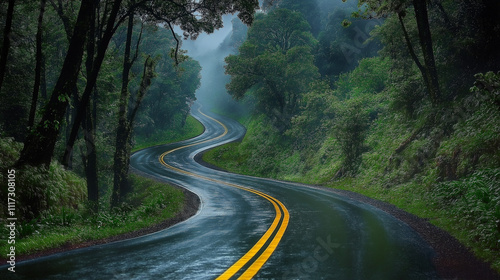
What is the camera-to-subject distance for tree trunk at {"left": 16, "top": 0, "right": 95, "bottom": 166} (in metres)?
9.90

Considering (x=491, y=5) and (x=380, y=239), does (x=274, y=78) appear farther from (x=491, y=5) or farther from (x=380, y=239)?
(x=380, y=239)

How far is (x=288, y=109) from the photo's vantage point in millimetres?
38438

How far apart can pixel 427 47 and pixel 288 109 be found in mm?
22625

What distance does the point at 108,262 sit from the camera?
519cm

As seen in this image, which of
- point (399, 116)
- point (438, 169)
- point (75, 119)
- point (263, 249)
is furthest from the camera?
point (399, 116)

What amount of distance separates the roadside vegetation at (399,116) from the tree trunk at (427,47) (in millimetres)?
54

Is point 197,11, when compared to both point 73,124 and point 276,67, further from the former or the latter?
point 276,67

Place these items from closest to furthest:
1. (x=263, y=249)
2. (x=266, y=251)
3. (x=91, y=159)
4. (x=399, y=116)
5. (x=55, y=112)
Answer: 1. (x=266, y=251)
2. (x=263, y=249)
3. (x=55, y=112)
4. (x=91, y=159)
5. (x=399, y=116)

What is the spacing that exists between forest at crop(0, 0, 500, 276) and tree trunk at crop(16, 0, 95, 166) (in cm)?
4

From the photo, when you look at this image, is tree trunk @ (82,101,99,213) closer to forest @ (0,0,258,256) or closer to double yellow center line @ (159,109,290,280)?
forest @ (0,0,258,256)

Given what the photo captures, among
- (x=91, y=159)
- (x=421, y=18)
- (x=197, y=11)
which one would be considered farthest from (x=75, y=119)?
(x=421, y=18)

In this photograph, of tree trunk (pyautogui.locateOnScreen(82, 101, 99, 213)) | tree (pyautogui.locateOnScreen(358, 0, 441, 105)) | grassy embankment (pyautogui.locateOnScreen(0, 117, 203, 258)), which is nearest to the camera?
grassy embankment (pyautogui.locateOnScreen(0, 117, 203, 258))

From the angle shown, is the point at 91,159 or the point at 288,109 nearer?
Result: the point at 91,159

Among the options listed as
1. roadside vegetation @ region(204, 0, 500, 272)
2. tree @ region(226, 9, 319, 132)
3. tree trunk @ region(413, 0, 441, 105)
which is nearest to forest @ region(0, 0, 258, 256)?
tree trunk @ region(413, 0, 441, 105)
